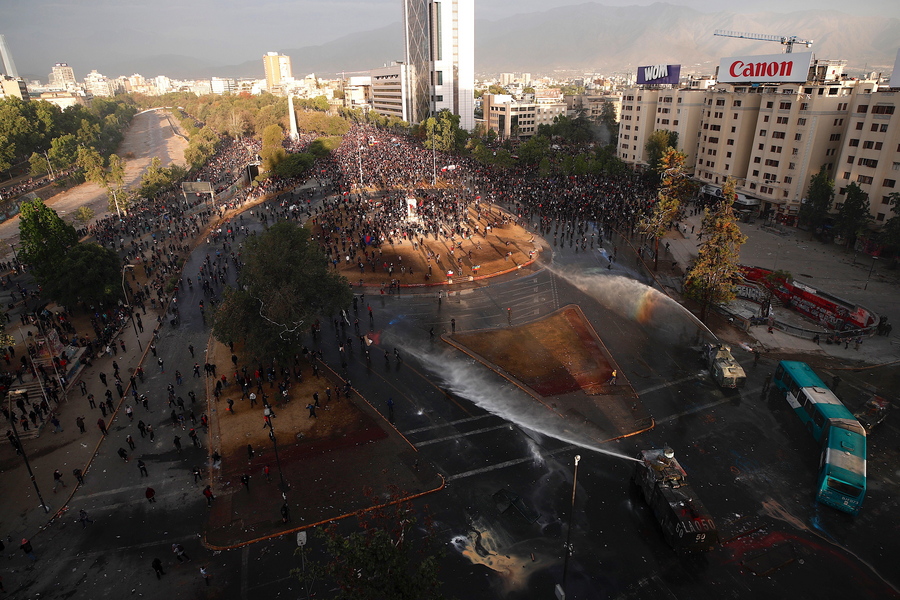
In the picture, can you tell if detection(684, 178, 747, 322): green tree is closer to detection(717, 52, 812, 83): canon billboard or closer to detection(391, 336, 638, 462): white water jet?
detection(391, 336, 638, 462): white water jet

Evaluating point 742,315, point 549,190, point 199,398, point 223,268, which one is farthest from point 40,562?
point 549,190

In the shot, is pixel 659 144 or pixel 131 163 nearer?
pixel 659 144

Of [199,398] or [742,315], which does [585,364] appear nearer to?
[742,315]

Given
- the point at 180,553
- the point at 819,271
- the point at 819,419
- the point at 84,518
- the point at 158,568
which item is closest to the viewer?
the point at 158,568

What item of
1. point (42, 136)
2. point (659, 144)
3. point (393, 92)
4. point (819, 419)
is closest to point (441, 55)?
point (393, 92)

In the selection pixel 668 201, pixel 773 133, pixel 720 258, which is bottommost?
pixel 720 258

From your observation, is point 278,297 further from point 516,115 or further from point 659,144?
point 516,115
